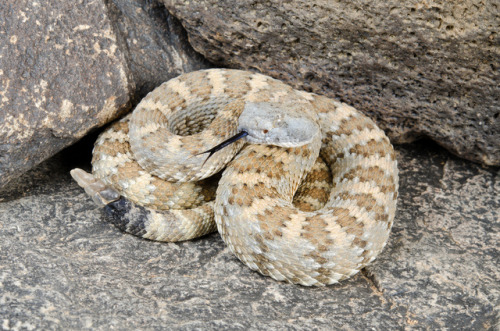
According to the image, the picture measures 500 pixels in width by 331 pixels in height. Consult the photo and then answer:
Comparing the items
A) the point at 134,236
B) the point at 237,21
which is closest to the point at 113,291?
the point at 134,236

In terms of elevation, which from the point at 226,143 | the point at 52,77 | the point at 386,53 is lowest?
the point at 226,143

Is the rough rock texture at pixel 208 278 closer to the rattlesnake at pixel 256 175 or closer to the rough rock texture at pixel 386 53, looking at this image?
the rattlesnake at pixel 256 175

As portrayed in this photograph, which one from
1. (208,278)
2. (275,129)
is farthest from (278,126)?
(208,278)

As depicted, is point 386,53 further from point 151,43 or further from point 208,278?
point 208,278

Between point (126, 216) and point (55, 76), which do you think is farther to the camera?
point (55, 76)

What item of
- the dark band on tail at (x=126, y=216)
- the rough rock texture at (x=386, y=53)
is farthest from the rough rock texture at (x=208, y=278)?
the rough rock texture at (x=386, y=53)

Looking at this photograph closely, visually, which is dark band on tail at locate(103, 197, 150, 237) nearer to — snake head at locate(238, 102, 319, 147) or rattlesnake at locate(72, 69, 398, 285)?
rattlesnake at locate(72, 69, 398, 285)
